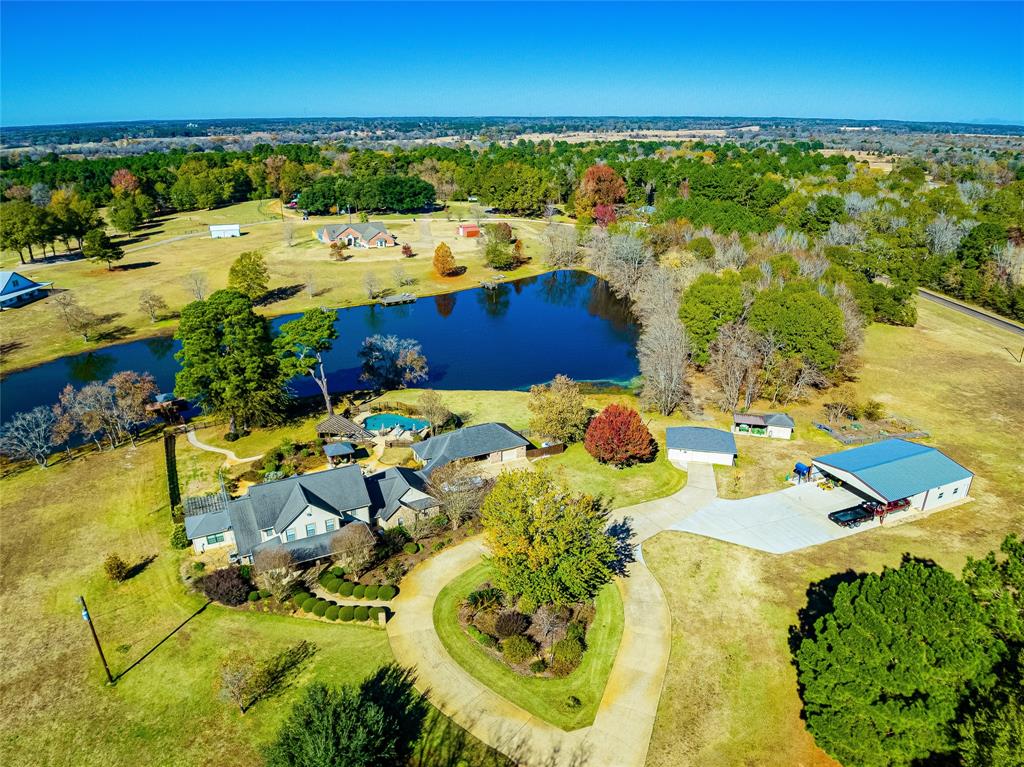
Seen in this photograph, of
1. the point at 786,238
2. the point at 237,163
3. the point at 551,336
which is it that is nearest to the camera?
the point at 551,336

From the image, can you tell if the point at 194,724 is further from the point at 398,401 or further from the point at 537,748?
the point at 398,401

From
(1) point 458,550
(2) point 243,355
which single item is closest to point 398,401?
(2) point 243,355

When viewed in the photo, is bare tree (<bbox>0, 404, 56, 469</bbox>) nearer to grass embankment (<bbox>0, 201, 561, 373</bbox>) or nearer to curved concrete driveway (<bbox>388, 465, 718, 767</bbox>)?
grass embankment (<bbox>0, 201, 561, 373</bbox>)

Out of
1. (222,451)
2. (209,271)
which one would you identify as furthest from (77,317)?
(222,451)

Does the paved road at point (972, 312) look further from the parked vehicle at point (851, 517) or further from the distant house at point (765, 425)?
the parked vehicle at point (851, 517)

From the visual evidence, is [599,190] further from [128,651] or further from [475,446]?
[128,651]

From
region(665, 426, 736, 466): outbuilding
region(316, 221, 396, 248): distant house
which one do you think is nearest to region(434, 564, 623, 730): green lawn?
region(665, 426, 736, 466): outbuilding
